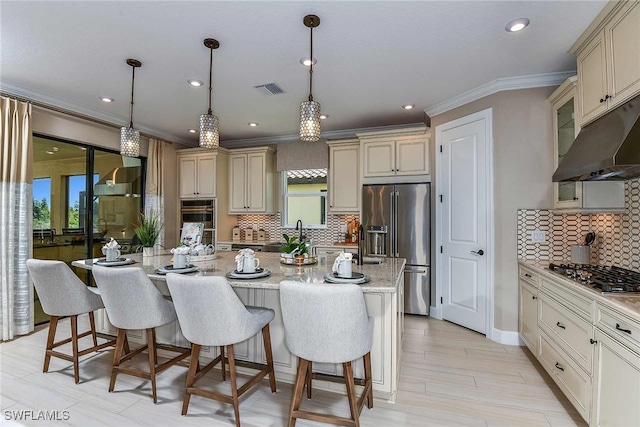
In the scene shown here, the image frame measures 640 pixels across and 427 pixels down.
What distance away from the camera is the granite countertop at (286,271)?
199 cm

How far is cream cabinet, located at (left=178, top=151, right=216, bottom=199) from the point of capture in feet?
17.9

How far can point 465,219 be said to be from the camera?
3.73 metres

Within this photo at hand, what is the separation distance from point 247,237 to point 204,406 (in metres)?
3.58

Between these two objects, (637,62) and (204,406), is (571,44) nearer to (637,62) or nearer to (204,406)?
(637,62)

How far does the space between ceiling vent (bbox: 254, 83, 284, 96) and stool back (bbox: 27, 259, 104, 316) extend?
247 centimetres

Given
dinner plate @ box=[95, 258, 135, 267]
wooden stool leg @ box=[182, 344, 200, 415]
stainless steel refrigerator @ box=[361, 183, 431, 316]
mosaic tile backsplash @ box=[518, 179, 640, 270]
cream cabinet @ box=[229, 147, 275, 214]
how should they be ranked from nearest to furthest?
wooden stool leg @ box=[182, 344, 200, 415] < mosaic tile backsplash @ box=[518, 179, 640, 270] < dinner plate @ box=[95, 258, 135, 267] < stainless steel refrigerator @ box=[361, 183, 431, 316] < cream cabinet @ box=[229, 147, 275, 214]

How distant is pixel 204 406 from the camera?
2205mm

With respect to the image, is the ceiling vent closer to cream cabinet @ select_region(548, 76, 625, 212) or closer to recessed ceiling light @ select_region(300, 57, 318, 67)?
recessed ceiling light @ select_region(300, 57, 318, 67)

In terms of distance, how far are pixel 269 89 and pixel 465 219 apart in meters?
2.73

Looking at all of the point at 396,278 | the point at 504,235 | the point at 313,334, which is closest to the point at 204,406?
the point at 313,334

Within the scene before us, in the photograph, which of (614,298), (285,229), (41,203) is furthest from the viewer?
(285,229)

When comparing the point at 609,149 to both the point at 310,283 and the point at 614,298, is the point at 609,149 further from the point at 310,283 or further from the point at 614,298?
the point at 310,283

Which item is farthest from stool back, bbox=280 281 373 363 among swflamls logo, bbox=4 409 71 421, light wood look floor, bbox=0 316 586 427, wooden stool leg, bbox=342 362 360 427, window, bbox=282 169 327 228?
window, bbox=282 169 327 228

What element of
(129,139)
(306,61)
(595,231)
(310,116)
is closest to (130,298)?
(129,139)
